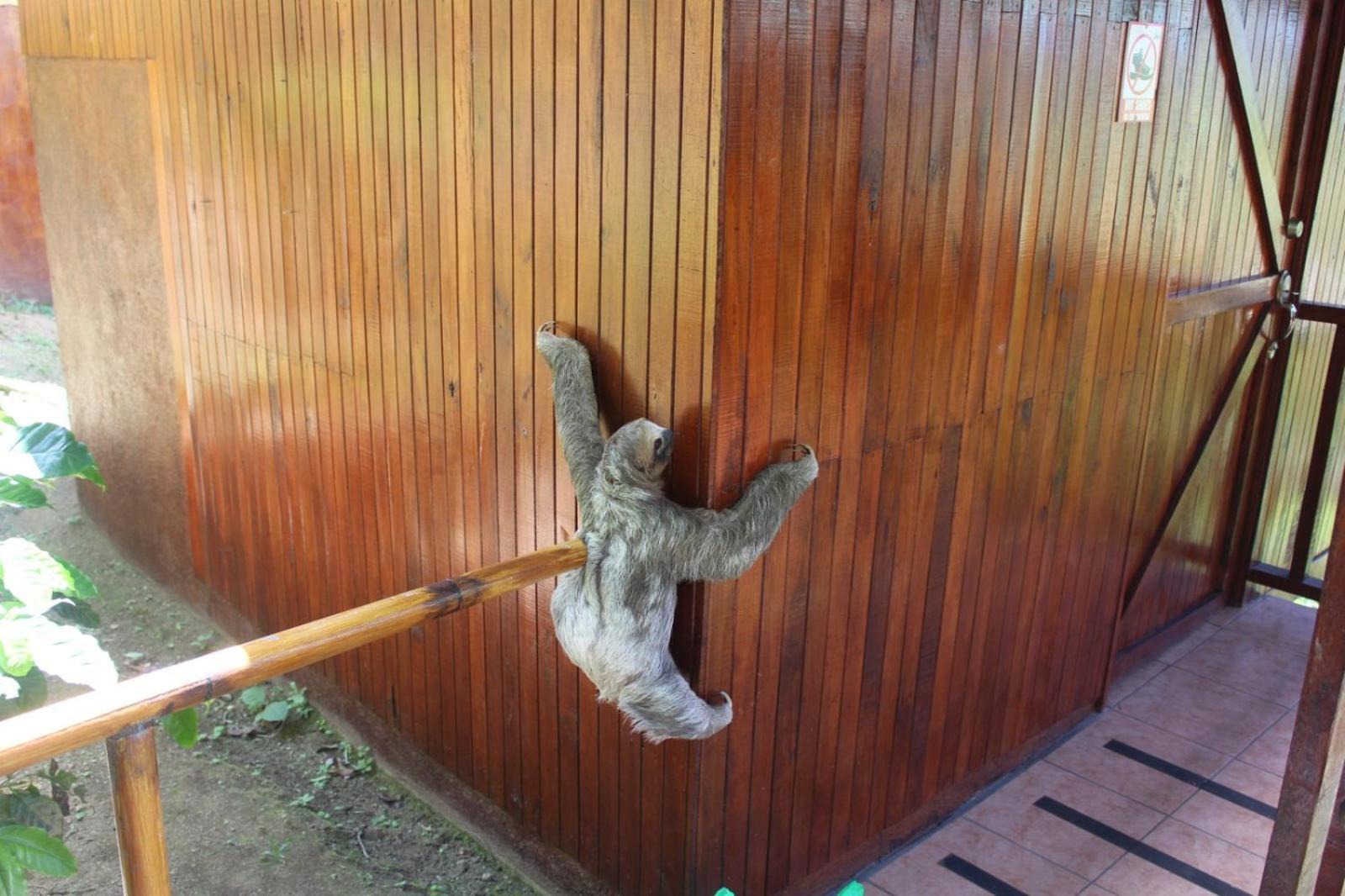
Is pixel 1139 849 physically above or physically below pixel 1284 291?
below

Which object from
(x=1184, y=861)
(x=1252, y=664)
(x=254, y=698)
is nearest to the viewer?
(x=1184, y=861)

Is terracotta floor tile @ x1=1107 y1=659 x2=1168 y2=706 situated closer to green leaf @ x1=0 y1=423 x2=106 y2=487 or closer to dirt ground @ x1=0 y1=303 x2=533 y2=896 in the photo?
dirt ground @ x1=0 y1=303 x2=533 y2=896

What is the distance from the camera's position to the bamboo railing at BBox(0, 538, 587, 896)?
5.98ft

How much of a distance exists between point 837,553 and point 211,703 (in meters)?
2.88

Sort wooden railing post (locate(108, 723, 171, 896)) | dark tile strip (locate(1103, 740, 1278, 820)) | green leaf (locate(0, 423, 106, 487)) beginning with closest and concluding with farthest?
wooden railing post (locate(108, 723, 171, 896)) → green leaf (locate(0, 423, 106, 487)) → dark tile strip (locate(1103, 740, 1278, 820))

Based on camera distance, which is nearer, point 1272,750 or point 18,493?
point 18,493

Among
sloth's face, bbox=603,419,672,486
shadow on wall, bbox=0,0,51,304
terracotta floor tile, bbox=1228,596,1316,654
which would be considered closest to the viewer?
sloth's face, bbox=603,419,672,486

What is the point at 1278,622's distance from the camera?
5.31 metres

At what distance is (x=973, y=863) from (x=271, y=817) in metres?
2.37

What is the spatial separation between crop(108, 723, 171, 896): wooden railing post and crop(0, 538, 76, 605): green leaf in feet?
1.96

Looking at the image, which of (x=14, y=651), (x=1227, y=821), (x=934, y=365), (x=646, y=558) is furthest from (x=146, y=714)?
(x=1227, y=821)

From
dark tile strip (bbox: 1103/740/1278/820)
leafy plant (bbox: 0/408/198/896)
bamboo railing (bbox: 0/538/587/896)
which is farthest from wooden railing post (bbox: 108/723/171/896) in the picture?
dark tile strip (bbox: 1103/740/1278/820)

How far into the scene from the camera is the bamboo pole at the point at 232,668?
1.82 metres

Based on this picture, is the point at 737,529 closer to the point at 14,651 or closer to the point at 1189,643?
the point at 14,651
